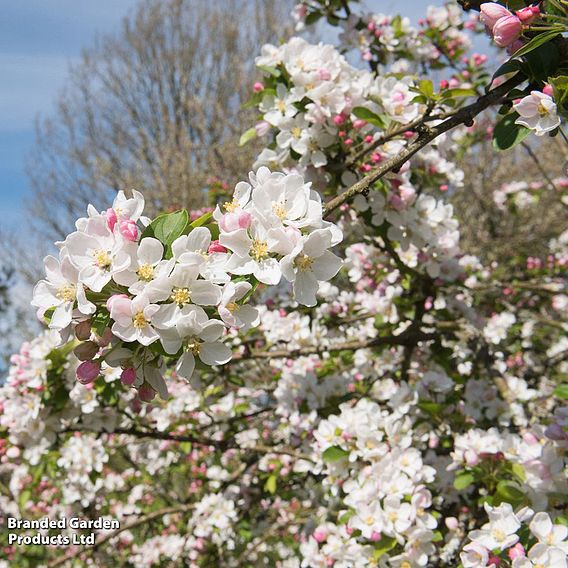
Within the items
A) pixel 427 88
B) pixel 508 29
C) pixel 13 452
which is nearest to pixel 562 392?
pixel 427 88

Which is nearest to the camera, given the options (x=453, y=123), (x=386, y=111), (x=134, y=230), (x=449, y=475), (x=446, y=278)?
(x=134, y=230)

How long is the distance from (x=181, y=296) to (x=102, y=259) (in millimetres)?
144

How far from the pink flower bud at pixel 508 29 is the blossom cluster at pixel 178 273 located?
479 millimetres

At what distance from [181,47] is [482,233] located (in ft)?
32.4

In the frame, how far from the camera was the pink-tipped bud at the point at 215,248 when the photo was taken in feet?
3.01

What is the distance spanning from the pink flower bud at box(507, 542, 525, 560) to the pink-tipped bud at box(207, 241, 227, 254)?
988 mm

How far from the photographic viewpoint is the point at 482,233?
6.09m

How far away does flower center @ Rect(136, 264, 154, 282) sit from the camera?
2.87ft

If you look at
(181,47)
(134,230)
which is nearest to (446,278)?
(134,230)

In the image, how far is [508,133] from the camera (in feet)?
3.84

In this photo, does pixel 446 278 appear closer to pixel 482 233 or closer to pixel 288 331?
pixel 288 331

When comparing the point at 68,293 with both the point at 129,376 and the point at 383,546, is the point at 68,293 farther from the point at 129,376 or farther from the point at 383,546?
the point at 383,546

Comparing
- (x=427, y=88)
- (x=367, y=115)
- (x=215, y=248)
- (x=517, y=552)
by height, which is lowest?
(x=517, y=552)

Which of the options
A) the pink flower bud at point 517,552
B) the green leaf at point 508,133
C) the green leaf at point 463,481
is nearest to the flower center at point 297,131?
the green leaf at point 508,133
